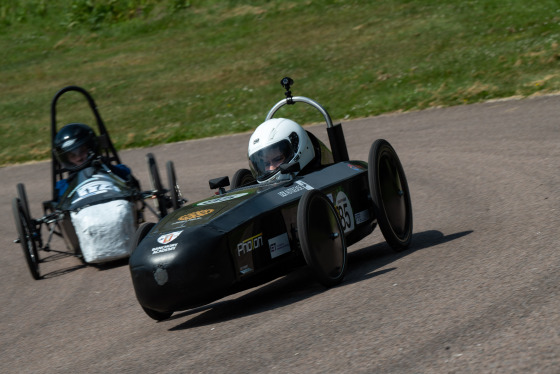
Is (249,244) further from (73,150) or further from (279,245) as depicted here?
(73,150)

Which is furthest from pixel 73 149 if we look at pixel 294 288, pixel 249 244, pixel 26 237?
pixel 249 244

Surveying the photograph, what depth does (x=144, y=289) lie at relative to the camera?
6.59 m

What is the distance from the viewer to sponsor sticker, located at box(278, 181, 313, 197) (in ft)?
24.1

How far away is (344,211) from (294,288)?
0.81m

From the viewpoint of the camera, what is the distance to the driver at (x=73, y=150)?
1127cm

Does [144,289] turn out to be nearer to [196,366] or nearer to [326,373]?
[196,366]

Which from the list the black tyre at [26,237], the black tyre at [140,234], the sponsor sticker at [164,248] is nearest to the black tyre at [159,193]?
the black tyre at [26,237]

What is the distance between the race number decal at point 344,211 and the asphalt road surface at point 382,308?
13.9 inches

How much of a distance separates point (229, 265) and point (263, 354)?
4.07 feet

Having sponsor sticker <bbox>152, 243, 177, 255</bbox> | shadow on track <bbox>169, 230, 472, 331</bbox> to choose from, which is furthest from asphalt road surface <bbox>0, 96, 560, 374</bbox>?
sponsor sticker <bbox>152, 243, 177, 255</bbox>

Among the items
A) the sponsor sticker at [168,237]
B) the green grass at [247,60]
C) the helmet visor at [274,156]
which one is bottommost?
the green grass at [247,60]

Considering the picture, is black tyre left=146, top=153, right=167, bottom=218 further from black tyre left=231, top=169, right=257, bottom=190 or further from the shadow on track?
the shadow on track

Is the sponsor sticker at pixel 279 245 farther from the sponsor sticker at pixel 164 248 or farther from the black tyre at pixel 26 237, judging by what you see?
the black tyre at pixel 26 237

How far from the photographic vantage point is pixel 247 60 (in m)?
26.8
